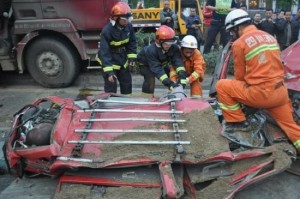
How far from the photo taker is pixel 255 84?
3.73m

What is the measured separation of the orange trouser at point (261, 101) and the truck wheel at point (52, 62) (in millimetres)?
3941

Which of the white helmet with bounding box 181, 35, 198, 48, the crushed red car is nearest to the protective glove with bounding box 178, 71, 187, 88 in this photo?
the white helmet with bounding box 181, 35, 198, 48

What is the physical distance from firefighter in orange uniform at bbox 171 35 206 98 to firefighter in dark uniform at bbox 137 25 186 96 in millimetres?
116

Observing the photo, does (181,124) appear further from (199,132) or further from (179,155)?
(179,155)

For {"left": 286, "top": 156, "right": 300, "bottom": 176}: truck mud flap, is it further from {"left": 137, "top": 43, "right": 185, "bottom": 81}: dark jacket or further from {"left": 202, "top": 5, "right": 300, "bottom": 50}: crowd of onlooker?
{"left": 202, "top": 5, "right": 300, "bottom": 50}: crowd of onlooker

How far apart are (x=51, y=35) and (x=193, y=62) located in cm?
304

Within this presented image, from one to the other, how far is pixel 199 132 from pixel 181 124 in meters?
0.20

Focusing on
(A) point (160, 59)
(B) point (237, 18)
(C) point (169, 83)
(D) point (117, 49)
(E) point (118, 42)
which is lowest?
(C) point (169, 83)

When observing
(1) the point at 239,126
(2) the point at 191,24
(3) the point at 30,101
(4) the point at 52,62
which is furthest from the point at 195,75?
(2) the point at 191,24

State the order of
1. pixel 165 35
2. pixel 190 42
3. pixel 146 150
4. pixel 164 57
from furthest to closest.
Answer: pixel 164 57
pixel 190 42
pixel 165 35
pixel 146 150

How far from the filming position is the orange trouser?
3.69 metres

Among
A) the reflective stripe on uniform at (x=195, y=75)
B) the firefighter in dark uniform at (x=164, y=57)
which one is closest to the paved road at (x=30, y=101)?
the firefighter in dark uniform at (x=164, y=57)

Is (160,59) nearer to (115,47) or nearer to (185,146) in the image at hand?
(115,47)

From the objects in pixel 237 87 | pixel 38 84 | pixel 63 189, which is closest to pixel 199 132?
pixel 237 87
